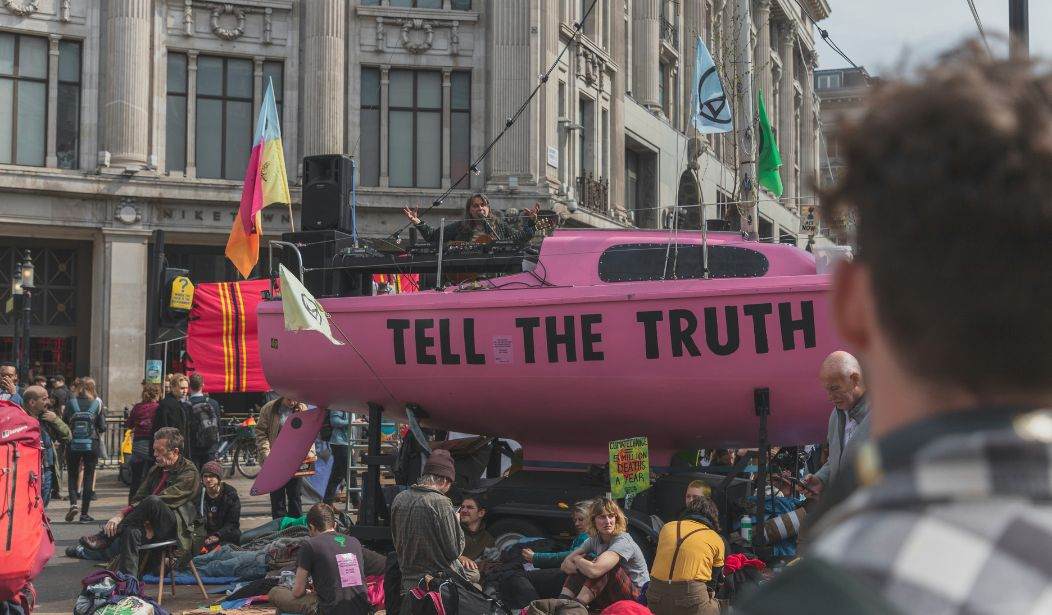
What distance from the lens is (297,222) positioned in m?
27.6

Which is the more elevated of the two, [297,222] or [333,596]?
[297,222]

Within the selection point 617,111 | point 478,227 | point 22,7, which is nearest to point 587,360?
point 478,227

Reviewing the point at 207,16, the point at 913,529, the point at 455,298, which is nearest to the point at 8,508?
the point at 455,298

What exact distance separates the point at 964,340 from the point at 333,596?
8.16 m

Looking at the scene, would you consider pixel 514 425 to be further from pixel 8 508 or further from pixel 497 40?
pixel 497 40

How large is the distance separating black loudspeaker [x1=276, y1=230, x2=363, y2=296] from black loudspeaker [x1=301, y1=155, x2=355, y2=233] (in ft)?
0.78

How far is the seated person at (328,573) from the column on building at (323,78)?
65.2 ft

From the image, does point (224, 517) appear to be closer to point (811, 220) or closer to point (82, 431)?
point (82, 431)

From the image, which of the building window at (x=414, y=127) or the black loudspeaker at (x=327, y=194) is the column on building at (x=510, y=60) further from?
the black loudspeaker at (x=327, y=194)

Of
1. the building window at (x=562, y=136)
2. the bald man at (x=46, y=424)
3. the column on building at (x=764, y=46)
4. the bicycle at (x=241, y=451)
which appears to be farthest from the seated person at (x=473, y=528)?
the column on building at (x=764, y=46)

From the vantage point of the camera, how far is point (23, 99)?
26.9 metres

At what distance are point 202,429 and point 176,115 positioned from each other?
596 inches

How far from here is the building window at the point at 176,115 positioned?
28031 mm

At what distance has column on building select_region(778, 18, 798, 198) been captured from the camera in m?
55.9
